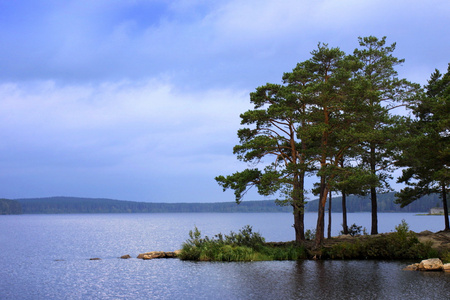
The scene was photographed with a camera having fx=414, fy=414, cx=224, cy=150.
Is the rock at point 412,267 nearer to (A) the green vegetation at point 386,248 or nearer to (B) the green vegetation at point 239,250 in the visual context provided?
(A) the green vegetation at point 386,248

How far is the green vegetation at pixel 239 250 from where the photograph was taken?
3198 cm

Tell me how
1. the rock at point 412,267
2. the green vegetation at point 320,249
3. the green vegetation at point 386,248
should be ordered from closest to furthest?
the rock at point 412,267 → the green vegetation at point 386,248 → the green vegetation at point 320,249

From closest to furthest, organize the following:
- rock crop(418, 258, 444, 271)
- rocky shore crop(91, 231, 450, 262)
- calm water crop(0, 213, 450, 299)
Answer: calm water crop(0, 213, 450, 299)
rock crop(418, 258, 444, 271)
rocky shore crop(91, 231, 450, 262)

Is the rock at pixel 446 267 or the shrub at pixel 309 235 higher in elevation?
the shrub at pixel 309 235

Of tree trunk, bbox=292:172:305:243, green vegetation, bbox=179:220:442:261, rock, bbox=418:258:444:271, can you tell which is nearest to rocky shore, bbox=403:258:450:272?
rock, bbox=418:258:444:271

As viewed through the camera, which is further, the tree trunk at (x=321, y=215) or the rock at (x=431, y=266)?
the tree trunk at (x=321, y=215)

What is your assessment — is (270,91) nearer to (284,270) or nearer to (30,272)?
(284,270)

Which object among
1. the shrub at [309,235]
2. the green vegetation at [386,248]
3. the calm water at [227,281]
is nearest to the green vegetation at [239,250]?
the calm water at [227,281]

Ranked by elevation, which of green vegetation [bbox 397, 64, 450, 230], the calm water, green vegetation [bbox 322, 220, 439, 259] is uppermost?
green vegetation [bbox 397, 64, 450, 230]

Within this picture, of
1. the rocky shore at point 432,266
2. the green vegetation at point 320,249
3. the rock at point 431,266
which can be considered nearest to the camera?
the rocky shore at point 432,266

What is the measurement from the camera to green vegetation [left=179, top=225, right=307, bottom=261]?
32.0 meters

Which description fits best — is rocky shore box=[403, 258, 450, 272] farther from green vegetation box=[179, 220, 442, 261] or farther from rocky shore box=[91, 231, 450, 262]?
green vegetation box=[179, 220, 442, 261]

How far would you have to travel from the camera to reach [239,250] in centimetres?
3234

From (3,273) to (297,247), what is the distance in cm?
2180
